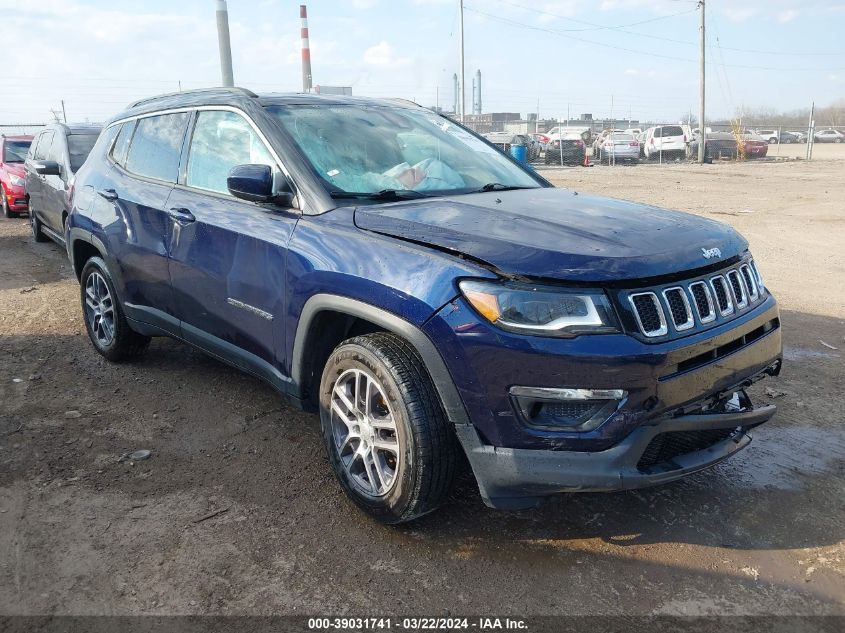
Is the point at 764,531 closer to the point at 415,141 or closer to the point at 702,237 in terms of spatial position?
the point at 702,237

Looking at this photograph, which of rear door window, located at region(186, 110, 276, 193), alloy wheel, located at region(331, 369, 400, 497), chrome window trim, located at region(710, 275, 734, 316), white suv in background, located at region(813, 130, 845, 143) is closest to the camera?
chrome window trim, located at region(710, 275, 734, 316)

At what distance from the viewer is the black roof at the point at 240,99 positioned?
12.5 ft

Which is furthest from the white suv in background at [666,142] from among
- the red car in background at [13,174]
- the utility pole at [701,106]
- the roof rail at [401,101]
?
the roof rail at [401,101]

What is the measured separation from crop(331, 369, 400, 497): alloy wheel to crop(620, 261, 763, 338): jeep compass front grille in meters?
1.03

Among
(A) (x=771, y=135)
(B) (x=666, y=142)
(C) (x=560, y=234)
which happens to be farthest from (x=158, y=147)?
(A) (x=771, y=135)

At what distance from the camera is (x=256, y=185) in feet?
10.6

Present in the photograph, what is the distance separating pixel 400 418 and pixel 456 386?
0.30 meters

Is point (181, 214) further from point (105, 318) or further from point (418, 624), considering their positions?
point (418, 624)

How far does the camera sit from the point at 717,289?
2.84 meters

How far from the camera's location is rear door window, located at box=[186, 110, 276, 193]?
3.66 meters

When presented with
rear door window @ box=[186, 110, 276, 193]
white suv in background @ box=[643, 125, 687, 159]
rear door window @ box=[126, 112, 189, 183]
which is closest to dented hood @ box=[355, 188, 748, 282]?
rear door window @ box=[186, 110, 276, 193]

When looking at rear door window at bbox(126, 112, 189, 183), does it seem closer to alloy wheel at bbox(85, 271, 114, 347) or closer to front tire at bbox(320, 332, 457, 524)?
alloy wheel at bbox(85, 271, 114, 347)

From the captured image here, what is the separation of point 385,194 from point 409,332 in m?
0.97

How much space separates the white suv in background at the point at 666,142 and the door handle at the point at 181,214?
31989 mm
